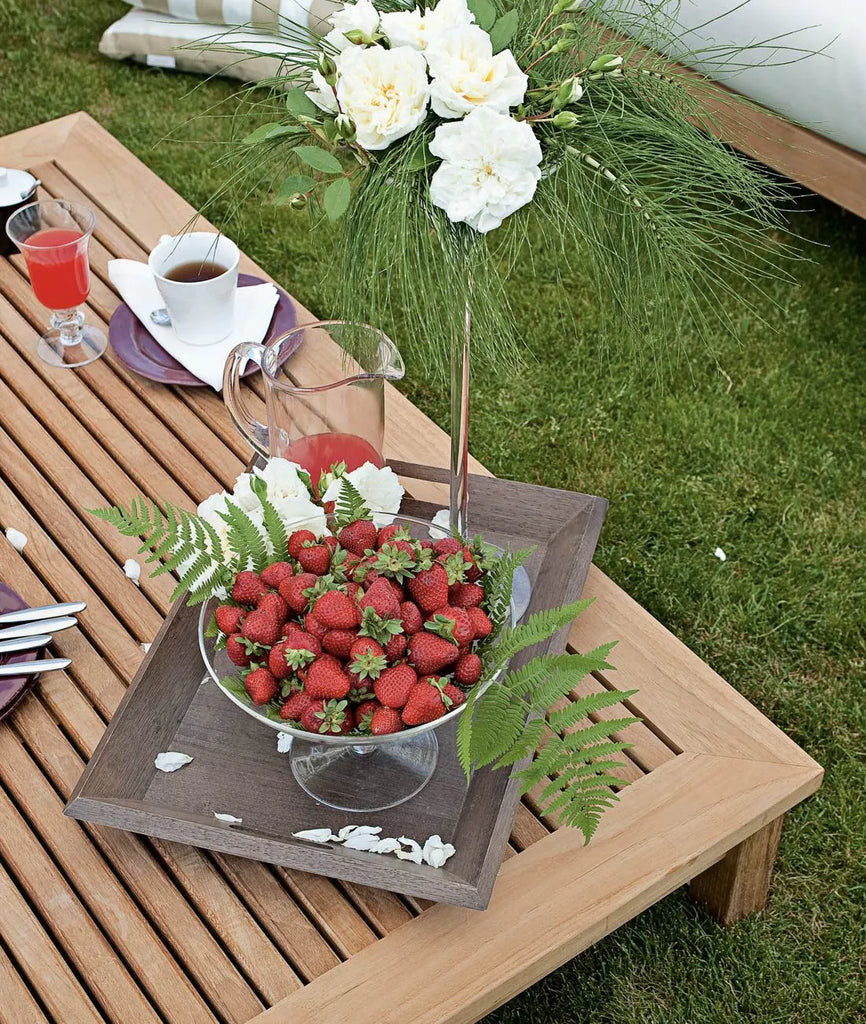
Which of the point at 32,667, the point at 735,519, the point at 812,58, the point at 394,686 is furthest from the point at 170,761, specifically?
the point at 812,58

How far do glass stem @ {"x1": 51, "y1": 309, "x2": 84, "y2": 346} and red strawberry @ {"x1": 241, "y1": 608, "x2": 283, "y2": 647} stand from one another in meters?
0.80

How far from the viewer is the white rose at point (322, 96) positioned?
925mm

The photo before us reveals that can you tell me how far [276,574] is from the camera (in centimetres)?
98

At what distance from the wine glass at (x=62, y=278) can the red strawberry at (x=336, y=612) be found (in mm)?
803

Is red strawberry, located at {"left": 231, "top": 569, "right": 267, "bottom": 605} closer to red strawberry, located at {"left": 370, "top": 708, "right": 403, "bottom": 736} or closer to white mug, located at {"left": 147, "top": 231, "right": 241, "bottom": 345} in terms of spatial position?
red strawberry, located at {"left": 370, "top": 708, "right": 403, "bottom": 736}

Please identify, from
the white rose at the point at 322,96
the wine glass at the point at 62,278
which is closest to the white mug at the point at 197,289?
the wine glass at the point at 62,278

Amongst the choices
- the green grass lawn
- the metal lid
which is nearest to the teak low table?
the green grass lawn

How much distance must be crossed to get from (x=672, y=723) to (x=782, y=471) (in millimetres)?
1044

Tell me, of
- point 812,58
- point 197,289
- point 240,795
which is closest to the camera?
point 240,795

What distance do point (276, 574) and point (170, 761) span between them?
0.25m

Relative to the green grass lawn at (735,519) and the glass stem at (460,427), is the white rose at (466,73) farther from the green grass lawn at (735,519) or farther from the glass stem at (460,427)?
the green grass lawn at (735,519)

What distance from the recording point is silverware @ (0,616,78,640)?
1216mm

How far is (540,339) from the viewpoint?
2.34 m

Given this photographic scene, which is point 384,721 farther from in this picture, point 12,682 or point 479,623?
point 12,682
